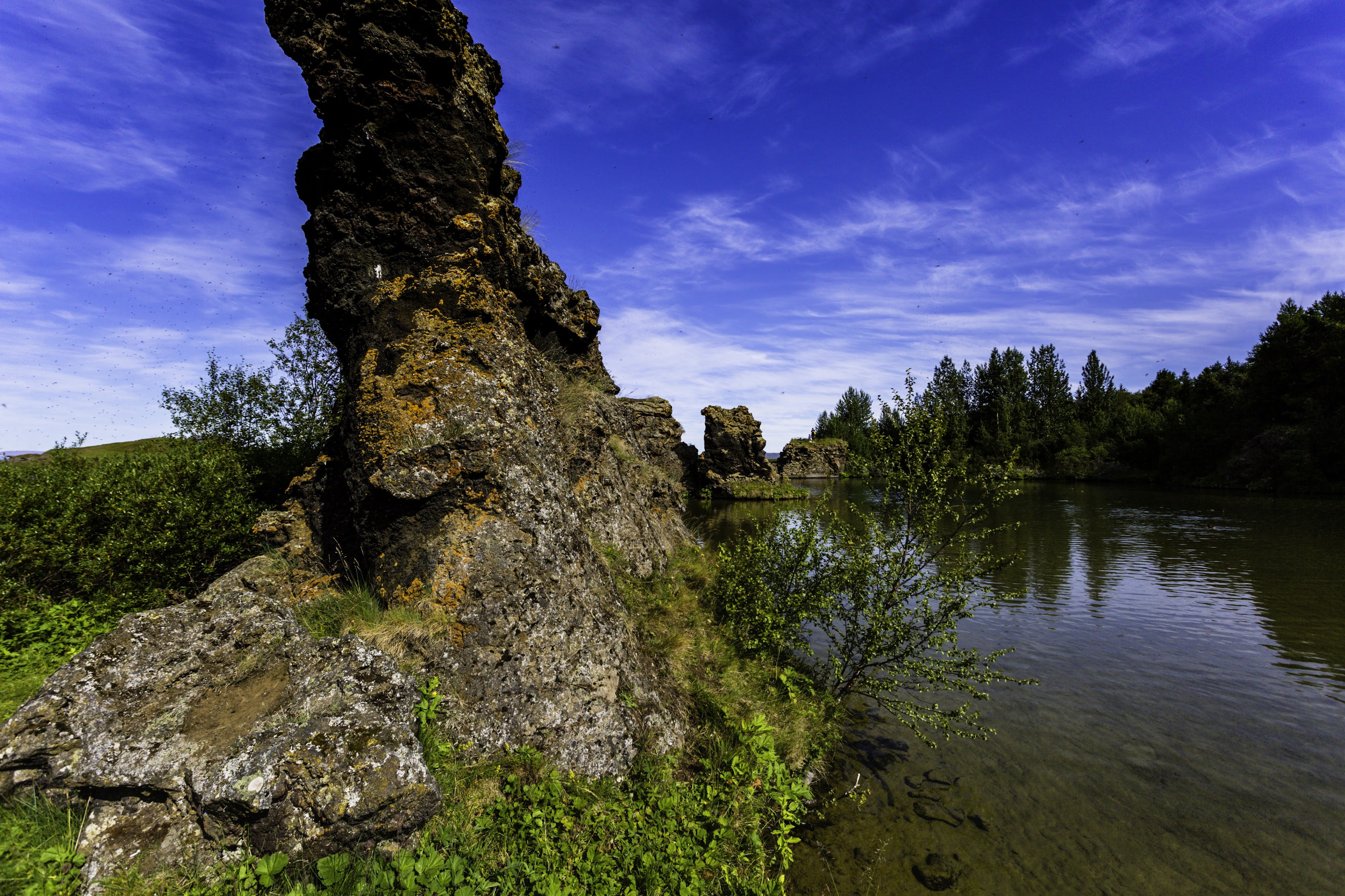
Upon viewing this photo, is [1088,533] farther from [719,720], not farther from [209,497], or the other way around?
[209,497]

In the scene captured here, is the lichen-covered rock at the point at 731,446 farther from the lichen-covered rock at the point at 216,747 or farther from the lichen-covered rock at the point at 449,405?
the lichen-covered rock at the point at 216,747

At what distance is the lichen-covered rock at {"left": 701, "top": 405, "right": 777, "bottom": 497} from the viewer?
212 ft

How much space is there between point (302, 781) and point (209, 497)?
8.11 m

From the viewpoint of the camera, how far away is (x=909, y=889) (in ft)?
21.8

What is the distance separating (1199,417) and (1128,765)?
3434 inches

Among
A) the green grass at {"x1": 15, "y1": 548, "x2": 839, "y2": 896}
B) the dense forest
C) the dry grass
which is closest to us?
the green grass at {"x1": 15, "y1": 548, "x2": 839, "y2": 896}

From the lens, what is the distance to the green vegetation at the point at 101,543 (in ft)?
27.0

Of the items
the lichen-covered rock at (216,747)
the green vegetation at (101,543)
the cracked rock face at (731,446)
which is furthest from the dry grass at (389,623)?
the cracked rock face at (731,446)

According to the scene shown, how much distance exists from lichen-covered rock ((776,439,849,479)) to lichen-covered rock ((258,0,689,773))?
9130 centimetres

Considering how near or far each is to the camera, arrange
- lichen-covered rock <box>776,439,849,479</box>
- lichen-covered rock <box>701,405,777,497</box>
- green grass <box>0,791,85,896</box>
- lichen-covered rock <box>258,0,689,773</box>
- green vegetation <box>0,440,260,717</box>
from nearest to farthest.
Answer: green grass <box>0,791,85,896</box>, lichen-covered rock <box>258,0,689,773</box>, green vegetation <box>0,440,260,717</box>, lichen-covered rock <box>701,405,777,497</box>, lichen-covered rock <box>776,439,849,479</box>

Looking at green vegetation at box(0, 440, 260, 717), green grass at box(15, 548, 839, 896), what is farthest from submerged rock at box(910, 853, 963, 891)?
green vegetation at box(0, 440, 260, 717)

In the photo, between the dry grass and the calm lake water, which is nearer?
the dry grass

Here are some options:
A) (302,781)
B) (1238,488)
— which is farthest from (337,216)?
(1238,488)

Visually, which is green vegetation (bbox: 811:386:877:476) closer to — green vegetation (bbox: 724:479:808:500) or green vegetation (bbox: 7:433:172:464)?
green vegetation (bbox: 724:479:808:500)
